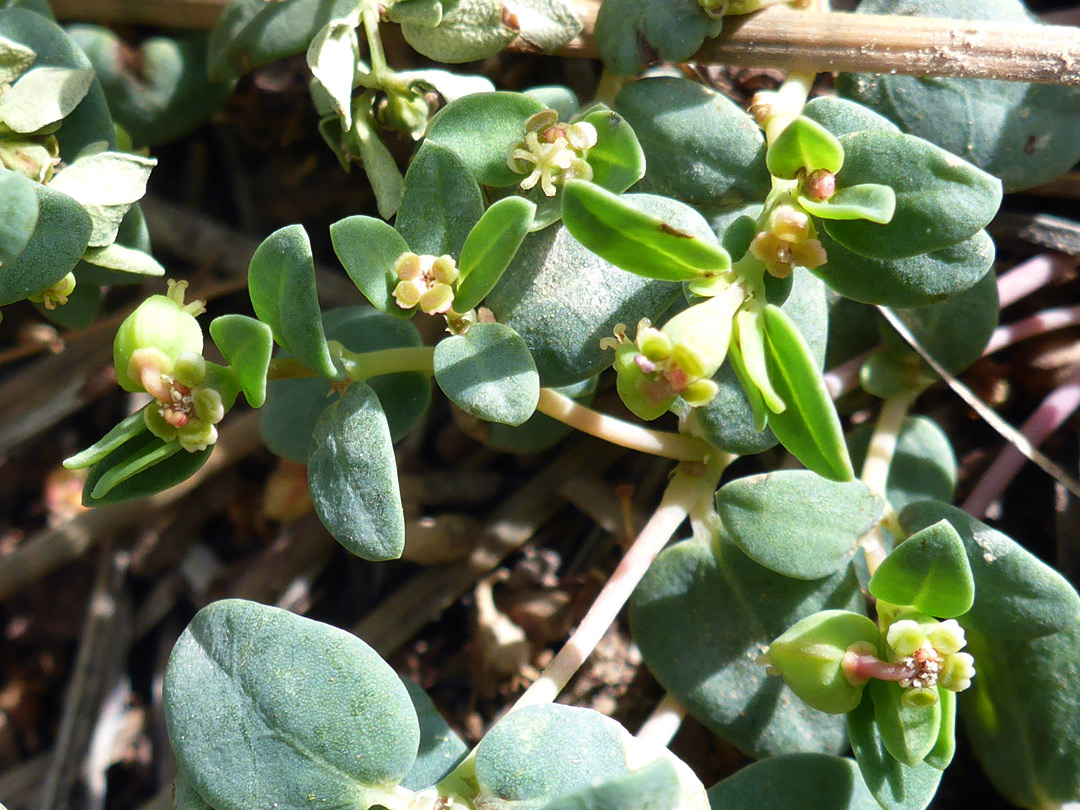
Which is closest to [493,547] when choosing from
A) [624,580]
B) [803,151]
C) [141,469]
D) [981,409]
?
[624,580]

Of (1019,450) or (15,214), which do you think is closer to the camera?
(15,214)

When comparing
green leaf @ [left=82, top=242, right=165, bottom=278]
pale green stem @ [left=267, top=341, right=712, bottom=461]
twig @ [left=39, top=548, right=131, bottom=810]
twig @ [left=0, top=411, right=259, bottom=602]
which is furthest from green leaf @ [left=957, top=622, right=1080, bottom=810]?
twig @ [left=39, top=548, right=131, bottom=810]

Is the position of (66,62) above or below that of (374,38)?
below

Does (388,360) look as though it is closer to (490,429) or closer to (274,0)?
(490,429)

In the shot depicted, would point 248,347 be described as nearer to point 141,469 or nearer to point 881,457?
point 141,469

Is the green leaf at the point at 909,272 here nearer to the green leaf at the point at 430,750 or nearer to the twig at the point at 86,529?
the green leaf at the point at 430,750

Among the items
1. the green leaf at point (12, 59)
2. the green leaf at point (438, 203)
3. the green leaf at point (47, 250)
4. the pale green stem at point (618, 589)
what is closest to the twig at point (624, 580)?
the pale green stem at point (618, 589)
